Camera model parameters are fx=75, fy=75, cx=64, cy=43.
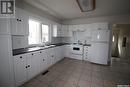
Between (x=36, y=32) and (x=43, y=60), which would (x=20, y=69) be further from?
(x=36, y=32)

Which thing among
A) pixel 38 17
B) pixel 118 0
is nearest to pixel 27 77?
pixel 38 17

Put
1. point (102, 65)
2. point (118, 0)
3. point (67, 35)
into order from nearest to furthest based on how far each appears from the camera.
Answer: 1. point (118, 0)
2. point (102, 65)
3. point (67, 35)

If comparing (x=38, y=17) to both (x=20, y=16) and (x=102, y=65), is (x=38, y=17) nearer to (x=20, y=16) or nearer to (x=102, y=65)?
(x=20, y=16)

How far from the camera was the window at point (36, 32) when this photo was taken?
10.8 ft

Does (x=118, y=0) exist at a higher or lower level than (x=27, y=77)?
higher

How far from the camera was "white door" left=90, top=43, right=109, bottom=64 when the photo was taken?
3.78m

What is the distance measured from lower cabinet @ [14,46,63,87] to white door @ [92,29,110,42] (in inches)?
99.7

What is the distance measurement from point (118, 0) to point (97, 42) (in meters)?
1.98

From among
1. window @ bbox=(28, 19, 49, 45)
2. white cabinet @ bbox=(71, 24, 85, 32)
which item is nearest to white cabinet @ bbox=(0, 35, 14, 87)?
window @ bbox=(28, 19, 49, 45)

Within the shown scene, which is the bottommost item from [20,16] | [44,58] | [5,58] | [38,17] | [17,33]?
[44,58]

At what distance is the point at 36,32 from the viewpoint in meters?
3.66

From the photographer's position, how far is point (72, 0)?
8.42 feet

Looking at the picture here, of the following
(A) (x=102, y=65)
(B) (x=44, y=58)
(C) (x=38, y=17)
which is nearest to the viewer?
(B) (x=44, y=58)

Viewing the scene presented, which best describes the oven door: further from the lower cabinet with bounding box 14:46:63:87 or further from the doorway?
the doorway
